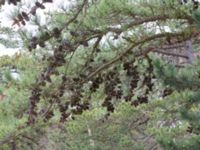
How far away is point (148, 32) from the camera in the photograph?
334 centimetres

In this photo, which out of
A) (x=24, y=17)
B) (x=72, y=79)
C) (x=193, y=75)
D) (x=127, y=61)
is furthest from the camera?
(x=127, y=61)

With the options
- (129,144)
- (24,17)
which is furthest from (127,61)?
(129,144)

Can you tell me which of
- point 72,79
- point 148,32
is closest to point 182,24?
point 148,32

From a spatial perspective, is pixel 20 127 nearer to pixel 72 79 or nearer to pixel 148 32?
pixel 72 79

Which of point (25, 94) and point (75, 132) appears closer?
point (25, 94)

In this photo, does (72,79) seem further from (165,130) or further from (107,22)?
(165,130)

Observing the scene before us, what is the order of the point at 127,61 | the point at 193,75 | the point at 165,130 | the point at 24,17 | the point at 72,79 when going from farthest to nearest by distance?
the point at 165,130 → the point at 127,61 → the point at 72,79 → the point at 193,75 → the point at 24,17

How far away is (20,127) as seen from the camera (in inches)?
128

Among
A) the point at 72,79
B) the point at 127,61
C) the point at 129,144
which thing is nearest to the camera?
the point at 72,79

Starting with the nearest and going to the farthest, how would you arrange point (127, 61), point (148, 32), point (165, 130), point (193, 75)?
point (193, 75) → point (127, 61) → point (148, 32) → point (165, 130)

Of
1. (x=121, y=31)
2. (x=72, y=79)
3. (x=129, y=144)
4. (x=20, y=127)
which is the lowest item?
(x=129, y=144)

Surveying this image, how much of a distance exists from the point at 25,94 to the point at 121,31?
2.86 feet

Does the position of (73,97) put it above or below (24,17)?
below

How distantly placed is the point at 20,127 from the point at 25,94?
27 cm
